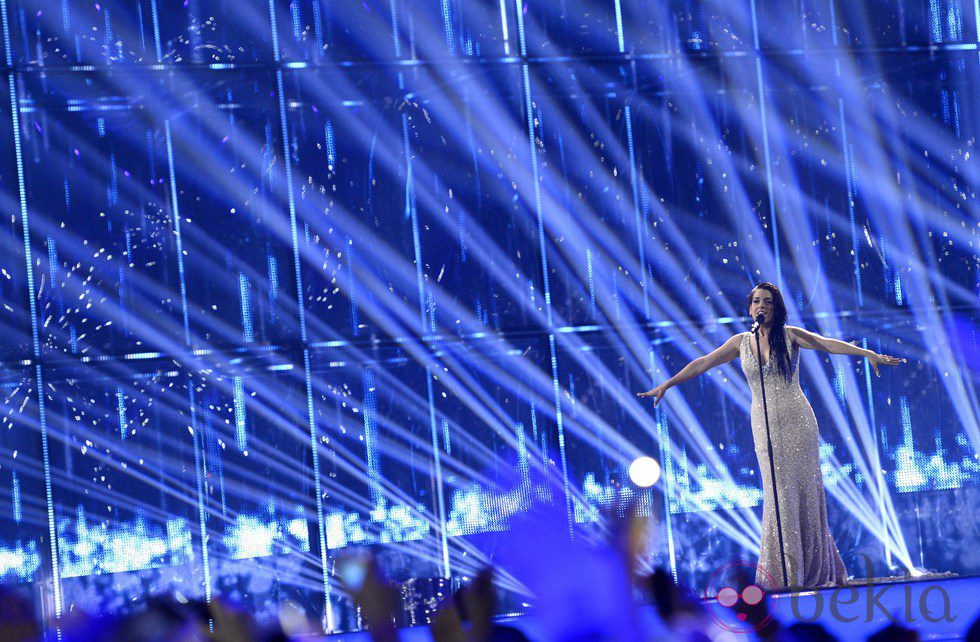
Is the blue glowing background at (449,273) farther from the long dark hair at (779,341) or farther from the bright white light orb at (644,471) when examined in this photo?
the long dark hair at (779,341)

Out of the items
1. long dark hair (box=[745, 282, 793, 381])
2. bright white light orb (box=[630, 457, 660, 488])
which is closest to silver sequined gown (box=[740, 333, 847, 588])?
long dark hair (box=[745, 282, 793, 381])

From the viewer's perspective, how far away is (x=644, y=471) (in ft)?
20.6

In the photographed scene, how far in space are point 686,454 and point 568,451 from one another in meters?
0.62

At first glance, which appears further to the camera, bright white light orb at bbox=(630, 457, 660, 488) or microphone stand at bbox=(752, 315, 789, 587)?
bright white light orb at bbox=(630, 457, 660, 488)

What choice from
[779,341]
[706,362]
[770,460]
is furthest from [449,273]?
[770,460]

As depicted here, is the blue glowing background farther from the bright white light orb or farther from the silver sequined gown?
the silver sequined gown

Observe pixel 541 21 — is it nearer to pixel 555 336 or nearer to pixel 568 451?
pixel 555 336

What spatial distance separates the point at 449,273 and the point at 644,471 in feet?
4.43

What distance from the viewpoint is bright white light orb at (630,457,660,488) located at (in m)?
6.27

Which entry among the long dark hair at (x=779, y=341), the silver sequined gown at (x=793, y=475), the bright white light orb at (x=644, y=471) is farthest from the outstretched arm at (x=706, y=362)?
the bright white light orb at (x=644, y=471)

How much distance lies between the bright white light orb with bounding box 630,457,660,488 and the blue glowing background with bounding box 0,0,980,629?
61 millimetres

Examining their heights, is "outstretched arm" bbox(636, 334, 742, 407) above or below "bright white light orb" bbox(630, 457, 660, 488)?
above

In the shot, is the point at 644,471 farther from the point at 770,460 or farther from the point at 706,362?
the point at 770,460

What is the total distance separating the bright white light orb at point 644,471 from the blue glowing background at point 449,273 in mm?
61
